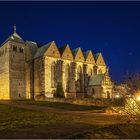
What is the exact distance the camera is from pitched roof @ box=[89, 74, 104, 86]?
6116 centimetres

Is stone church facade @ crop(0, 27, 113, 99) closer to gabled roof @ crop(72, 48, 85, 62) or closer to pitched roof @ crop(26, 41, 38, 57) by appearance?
pitched roof @ crop(26, 41, 38, 57)

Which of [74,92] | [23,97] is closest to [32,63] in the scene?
[23,97]

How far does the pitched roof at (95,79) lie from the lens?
201 feet

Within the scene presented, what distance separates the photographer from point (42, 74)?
182ft

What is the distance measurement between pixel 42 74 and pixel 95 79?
52.8ft

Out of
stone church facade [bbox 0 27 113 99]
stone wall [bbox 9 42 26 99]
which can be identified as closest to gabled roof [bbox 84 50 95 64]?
stone church facade [bbox 0 27 113 99]

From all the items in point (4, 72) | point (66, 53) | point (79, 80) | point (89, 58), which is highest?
point (66, 53)

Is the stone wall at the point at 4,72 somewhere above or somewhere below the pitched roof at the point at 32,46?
below

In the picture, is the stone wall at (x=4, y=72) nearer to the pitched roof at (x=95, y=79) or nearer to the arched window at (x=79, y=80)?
the arched window at (x=79, y=80)

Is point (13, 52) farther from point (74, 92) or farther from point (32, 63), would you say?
point (74, 92)

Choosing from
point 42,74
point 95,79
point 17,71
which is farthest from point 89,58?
point 17,71

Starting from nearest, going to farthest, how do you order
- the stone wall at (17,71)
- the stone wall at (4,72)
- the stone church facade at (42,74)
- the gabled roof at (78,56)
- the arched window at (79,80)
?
the stone church facade at (42,74) < the stone wall at (17,71) < the stone wall at (4,72) < the arched window at (79,80) < the gabled roof at (78,56)

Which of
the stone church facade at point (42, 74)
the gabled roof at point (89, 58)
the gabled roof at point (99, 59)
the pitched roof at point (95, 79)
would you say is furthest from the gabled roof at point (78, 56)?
the gabled roof at point (99, 59)

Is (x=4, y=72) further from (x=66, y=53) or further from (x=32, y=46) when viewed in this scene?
(x=66, y=53)
